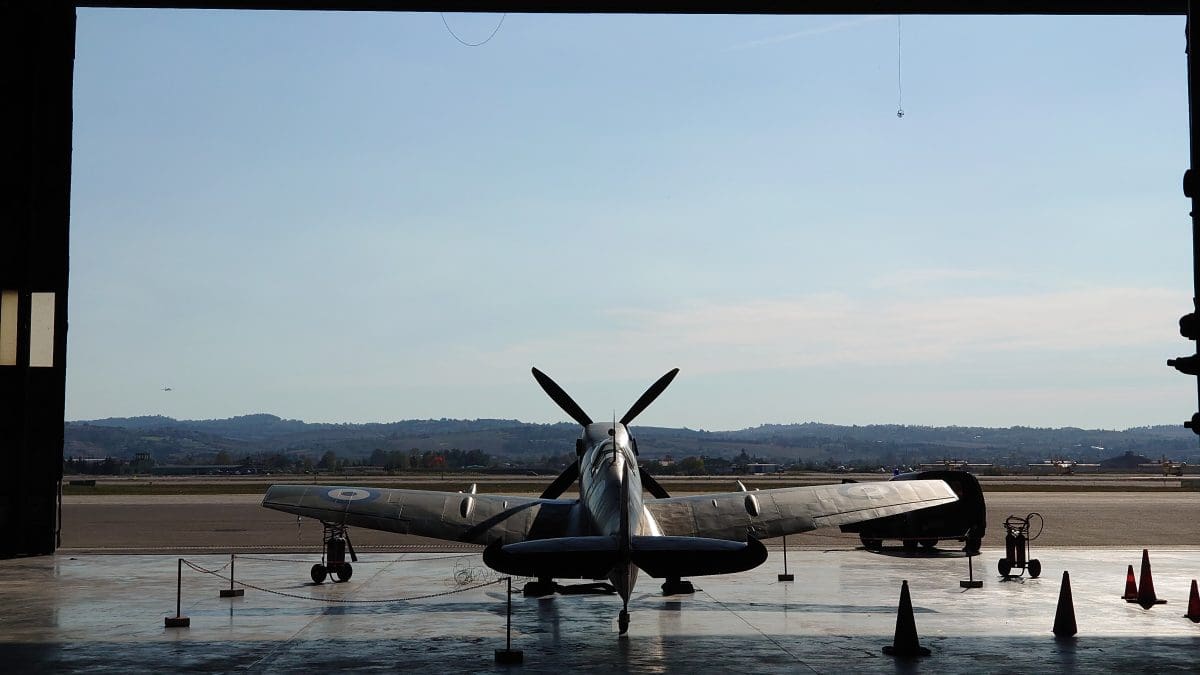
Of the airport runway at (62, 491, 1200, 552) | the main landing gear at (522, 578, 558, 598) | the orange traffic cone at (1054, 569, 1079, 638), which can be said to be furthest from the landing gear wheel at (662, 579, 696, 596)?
the airport runway at (62, 491, 1200, 552)

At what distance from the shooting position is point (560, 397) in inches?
1017

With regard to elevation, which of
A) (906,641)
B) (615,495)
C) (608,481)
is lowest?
(906,641)

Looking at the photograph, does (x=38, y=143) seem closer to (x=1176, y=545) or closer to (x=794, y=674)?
(x=794, y=674)

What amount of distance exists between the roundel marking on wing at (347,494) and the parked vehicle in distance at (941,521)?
14352 millimetres

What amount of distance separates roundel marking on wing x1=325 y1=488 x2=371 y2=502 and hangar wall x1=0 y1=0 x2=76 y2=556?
1163 cm

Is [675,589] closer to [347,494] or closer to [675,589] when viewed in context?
[675,589]

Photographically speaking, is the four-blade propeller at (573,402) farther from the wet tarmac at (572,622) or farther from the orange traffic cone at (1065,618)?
the orange traffic cone at (1065,618)

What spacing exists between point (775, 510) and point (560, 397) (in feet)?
24.2

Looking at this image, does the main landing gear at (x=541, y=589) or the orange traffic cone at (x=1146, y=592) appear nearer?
the orange traffic cone at (x=1146, y=592)

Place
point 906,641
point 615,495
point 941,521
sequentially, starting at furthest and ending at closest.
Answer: point 941,521, point 615,495, point 906,641

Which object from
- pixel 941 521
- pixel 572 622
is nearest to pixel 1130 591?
pixel 941 521

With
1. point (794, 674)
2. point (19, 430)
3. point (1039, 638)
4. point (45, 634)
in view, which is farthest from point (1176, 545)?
point (19, 430)

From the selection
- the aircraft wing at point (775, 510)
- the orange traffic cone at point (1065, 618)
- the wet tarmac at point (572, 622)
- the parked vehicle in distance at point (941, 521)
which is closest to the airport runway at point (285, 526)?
the parked vehicle in distance at point (941, 521)

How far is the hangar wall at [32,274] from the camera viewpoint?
26828 millimetres
